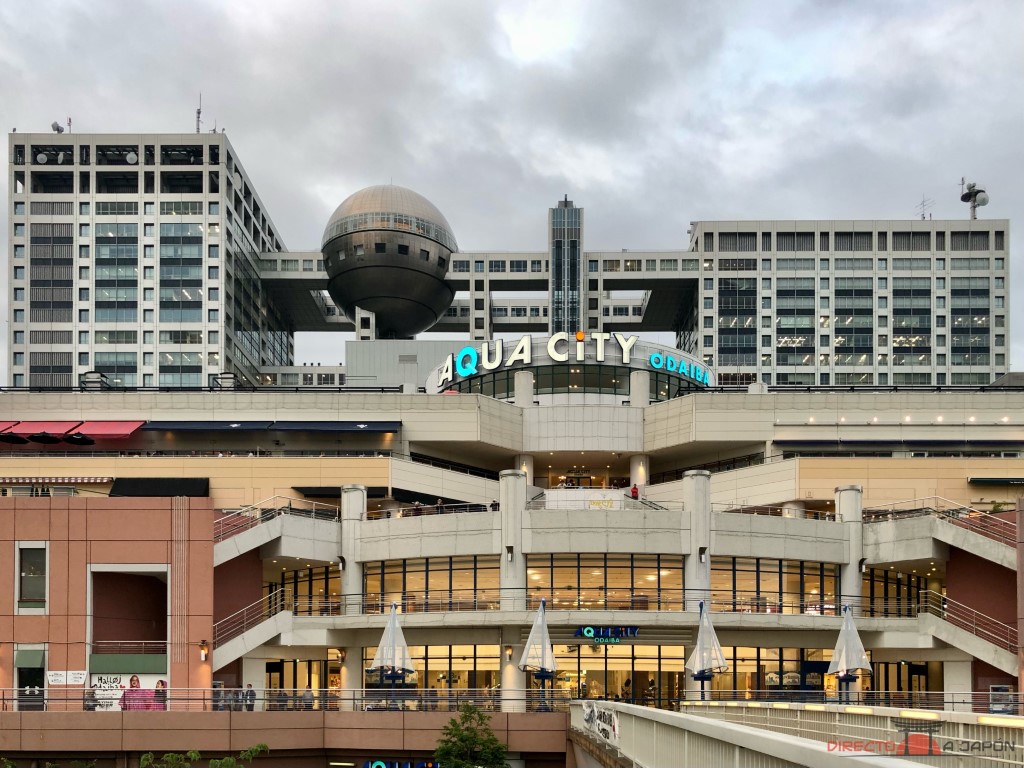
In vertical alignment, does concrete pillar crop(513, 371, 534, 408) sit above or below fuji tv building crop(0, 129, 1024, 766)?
above

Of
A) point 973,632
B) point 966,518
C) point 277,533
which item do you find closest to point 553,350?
point 277,533

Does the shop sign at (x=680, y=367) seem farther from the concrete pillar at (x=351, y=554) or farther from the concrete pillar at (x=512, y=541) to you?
the concrete pillar at (x=351, y=554)

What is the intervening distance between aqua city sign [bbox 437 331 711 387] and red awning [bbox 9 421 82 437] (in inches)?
1074

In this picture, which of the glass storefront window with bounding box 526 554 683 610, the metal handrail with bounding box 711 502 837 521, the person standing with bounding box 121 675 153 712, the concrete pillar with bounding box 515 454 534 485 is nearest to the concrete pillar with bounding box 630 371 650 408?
the concrete pillar with bounding box 515 454 534 485

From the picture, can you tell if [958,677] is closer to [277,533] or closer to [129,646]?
[277,533]

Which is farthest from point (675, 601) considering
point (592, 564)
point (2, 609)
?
point (2, 609)

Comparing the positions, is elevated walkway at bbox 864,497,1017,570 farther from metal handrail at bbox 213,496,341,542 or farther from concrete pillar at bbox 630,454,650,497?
metal handrail at bbox 213,496,341,542

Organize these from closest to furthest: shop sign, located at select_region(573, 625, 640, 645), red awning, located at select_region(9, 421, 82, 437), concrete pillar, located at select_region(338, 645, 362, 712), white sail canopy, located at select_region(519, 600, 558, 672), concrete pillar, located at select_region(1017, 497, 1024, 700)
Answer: white sail canopy, located at select_region(519, 600, 558, 672), concrete pillar, located at select_region(1017, 497, 1024, 700), shop sign, located at select_region(573, 625, 640, 645), concrete pillar, located at select_region(338, 645, 362, 712), red awning, located at select_region(9, 421, 82, 437)

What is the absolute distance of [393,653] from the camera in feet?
153

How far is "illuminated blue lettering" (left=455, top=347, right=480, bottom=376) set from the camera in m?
86.5

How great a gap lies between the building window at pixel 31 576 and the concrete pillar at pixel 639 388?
4433 cm

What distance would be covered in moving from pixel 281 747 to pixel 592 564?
17.3 m

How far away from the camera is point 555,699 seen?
47.7 metres

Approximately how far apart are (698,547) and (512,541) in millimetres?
8637
